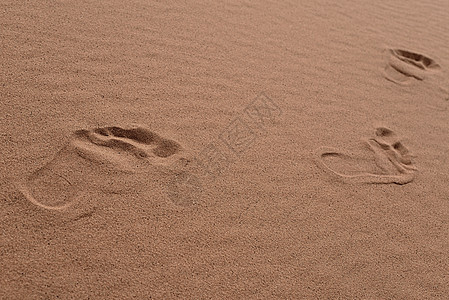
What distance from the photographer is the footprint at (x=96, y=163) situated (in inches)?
68.3

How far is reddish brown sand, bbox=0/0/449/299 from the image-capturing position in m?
1.66

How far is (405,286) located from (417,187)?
689 millimetres

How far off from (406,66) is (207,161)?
213 centimetres

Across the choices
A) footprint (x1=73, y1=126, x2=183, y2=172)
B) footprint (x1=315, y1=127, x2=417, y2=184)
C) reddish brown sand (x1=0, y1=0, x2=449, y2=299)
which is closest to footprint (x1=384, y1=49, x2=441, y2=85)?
reddish brown sand (x1=0, y1=0, x2=449, y2=299)

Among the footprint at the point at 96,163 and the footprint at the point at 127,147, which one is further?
the footprint at the point at 127,147

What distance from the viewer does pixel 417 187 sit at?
2.39 meters

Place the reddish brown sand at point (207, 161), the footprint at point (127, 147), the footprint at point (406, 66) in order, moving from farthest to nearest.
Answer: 1. the footprint at point (406, 66)
2. the footprint at point (127, 147)
3. the reddish brown sand at point (207, 161)

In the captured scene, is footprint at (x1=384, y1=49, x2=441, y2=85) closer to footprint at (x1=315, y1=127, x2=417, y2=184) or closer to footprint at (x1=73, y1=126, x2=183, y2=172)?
footprint at (x1=315, y1=127, x2=417, y2=184)

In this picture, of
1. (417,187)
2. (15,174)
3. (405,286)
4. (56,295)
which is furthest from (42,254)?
(417,187)

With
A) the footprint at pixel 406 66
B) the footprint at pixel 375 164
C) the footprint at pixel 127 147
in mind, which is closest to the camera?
the footprint at pixel 127 147

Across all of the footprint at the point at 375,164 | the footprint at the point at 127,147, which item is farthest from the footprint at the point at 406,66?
the footprint at the point at 127,147

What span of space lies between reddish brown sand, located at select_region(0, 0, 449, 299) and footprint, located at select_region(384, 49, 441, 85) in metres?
0.04

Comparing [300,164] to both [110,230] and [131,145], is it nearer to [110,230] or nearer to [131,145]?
[131,145]

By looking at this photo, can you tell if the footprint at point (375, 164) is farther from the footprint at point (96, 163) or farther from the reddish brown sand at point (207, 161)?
the footprint at point (96, 163)
